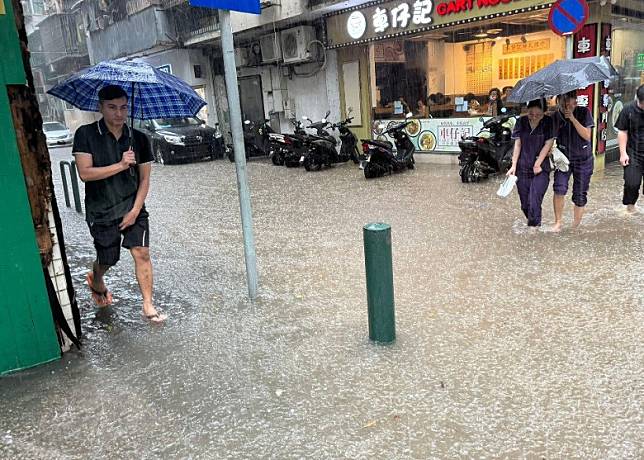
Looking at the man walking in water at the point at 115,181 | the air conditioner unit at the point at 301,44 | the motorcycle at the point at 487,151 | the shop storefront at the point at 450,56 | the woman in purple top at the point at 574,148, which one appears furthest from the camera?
the air conditioner unit at the point at 301,44

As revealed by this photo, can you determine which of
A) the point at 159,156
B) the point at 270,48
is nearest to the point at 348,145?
the point at 270,48

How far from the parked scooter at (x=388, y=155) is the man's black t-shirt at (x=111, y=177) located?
6.51m

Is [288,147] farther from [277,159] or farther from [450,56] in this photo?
[450,56]

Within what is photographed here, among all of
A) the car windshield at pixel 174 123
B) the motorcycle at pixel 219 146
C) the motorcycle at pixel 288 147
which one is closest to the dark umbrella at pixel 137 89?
the motorcycle at pixel 288 147

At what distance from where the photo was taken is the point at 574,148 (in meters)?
5.80

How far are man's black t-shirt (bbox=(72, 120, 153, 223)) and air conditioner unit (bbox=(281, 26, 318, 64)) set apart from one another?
1033cm

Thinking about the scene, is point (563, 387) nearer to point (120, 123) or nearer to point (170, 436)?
point (170, 436)

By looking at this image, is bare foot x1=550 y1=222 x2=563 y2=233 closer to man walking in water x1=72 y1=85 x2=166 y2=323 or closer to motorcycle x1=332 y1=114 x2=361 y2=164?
man walking in water x1=72 y1=85 x2=166 y2=323

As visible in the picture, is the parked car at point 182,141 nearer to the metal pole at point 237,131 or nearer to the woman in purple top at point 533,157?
the woman in purple top at point 533,157

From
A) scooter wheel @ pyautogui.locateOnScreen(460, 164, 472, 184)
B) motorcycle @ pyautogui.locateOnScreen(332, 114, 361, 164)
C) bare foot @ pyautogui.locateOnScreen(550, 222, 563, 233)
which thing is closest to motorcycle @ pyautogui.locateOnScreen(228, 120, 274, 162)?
motorcycle @ pyautogui.locateOnScreen(332, 114, 361, 164)

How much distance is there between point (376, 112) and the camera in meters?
13.0

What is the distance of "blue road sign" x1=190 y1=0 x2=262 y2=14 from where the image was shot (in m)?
3.83

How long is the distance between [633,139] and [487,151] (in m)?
3.37

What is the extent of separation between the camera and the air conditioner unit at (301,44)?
44.6ft
